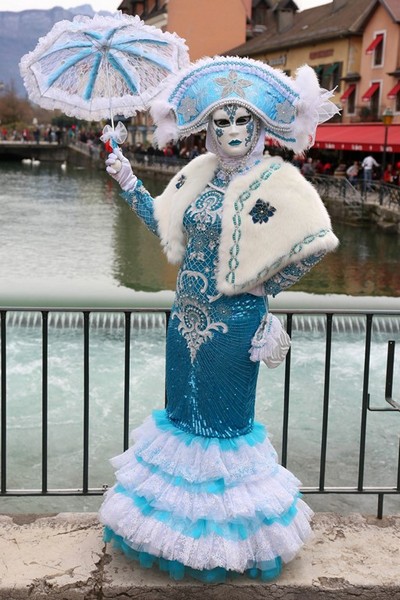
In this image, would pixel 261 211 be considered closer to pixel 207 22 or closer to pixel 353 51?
pixel 353 51

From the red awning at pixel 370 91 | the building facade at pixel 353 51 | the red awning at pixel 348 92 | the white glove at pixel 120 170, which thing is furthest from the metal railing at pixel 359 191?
the white glove at pixel 120 170

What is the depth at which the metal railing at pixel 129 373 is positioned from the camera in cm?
335

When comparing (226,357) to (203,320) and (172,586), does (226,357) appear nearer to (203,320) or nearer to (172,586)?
(203,320)

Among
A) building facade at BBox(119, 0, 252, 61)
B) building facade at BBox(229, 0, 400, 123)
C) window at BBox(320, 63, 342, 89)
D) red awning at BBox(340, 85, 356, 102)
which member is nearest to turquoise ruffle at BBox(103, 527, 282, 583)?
building facade at BBox(229, 0, 400, 123)

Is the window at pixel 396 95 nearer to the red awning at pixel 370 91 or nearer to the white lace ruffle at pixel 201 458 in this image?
the red awning at pixel 370 91

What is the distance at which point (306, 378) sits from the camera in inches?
335

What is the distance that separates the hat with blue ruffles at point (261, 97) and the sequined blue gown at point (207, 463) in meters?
0.28

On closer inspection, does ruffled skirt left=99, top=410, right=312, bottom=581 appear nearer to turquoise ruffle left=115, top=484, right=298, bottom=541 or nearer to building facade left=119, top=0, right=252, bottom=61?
turquoise ruffle left=115, top=484, right=298, bottom=541

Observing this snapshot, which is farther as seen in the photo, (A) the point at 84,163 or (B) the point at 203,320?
(A) the point at 84,163

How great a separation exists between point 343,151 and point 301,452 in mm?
27693

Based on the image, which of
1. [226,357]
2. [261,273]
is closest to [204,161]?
[261,273]

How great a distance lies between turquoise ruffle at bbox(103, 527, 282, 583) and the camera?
9.37 ft

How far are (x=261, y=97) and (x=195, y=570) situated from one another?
1670 millimetres

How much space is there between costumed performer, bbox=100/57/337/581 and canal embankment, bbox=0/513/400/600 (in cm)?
7
